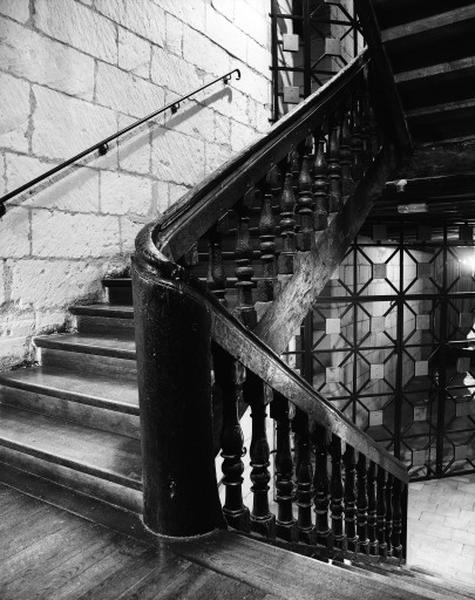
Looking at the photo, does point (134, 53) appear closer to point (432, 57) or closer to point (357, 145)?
point (357, 145)

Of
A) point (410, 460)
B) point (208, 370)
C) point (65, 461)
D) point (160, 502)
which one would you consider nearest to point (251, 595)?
point (160, 502)

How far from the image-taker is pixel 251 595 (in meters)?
1.17

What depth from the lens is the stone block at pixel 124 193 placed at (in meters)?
3.47

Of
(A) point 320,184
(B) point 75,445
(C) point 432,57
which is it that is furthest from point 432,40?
(B) point 75,445

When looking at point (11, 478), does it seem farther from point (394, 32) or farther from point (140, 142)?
point (394, 32)

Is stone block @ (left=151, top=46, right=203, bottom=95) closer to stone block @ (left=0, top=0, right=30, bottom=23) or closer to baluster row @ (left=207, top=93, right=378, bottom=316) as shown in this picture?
stone block @ (left=0, top=0, right=30, bottom=23)

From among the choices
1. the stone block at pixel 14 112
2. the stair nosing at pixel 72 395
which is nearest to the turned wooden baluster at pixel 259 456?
the stair nosing at pixel 72 395

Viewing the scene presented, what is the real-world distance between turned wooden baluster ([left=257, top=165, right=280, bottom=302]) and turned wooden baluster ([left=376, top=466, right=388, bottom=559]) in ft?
4.83

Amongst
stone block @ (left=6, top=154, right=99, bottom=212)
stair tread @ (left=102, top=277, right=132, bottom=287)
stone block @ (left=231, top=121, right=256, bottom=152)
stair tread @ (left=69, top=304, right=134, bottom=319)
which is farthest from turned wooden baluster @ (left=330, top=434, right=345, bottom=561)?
stone block @ (left=231, top=121, right=256, bottom=152)

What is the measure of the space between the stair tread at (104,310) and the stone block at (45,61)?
1.51m

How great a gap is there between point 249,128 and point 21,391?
3988 mm

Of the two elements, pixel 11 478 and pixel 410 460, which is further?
pixel 410 460

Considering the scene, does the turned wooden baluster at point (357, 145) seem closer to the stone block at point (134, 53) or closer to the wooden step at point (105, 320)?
the wooden step at point (105, 320)

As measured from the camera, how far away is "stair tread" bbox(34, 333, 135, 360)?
7.87 ft
